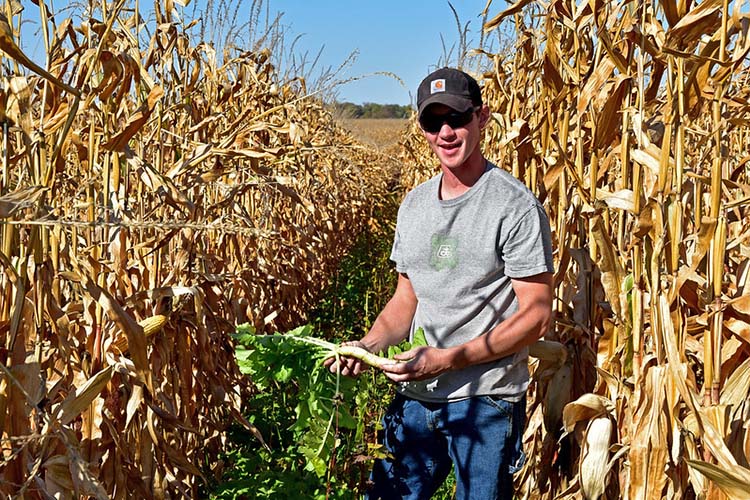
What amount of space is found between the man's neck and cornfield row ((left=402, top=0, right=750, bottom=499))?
0.28 m

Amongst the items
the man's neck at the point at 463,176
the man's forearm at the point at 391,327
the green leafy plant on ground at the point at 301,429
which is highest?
the man's neck at the point at 463,176

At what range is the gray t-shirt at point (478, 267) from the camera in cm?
238

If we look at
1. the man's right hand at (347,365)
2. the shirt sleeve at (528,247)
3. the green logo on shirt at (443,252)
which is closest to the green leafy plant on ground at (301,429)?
the man's right hand at (347,365)

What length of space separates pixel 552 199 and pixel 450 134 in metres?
0.82

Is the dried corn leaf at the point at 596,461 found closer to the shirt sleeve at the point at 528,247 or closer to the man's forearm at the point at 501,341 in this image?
the man's forearm at the point at 501,341

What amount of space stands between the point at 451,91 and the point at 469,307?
690mm

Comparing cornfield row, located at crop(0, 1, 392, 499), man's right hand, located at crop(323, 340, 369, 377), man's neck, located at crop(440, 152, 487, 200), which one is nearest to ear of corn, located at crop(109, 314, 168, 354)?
cornfield row, located at crop(0, 1, 392, 499)

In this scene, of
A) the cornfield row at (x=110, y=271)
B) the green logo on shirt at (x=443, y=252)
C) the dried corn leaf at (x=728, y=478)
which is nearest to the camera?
the dried corn leaf at (x=728, y=478)

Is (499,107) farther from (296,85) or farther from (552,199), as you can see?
(296,85)

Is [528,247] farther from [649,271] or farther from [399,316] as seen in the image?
[399,316]

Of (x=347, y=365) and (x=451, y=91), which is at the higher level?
(x=451, y=91)

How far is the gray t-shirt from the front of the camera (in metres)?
2.38

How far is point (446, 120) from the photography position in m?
2.44

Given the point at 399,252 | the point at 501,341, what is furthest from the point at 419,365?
the point at 399,252
